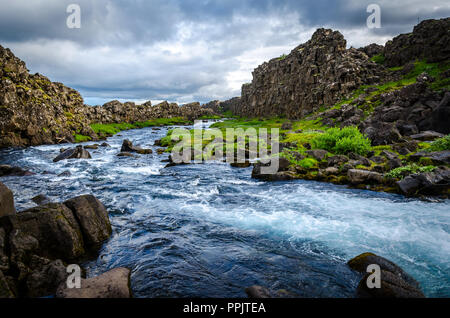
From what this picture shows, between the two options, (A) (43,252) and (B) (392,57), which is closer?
(A) (43,252)

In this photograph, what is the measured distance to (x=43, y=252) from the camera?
402 inches

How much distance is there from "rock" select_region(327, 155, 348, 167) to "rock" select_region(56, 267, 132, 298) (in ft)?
75.6

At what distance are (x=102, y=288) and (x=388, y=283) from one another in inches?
362

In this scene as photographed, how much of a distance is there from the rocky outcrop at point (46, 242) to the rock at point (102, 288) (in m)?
1.06

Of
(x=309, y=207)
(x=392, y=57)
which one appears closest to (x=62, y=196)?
(x=309, y=207)

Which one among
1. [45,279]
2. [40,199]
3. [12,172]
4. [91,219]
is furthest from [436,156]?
[12,172]

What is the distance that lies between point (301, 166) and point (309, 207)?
9825 mm

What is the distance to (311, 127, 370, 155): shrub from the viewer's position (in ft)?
92.5

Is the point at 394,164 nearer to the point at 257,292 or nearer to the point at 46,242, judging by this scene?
the point at 257,292

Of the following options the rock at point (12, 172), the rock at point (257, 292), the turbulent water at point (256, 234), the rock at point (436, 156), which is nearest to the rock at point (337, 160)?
the turbulent water at point (256, 234)

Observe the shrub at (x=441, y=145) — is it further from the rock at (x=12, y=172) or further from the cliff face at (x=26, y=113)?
the cliff face at (x=26, y=113)

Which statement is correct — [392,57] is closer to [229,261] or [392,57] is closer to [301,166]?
[301,166]

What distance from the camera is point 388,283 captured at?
783 centimetres
